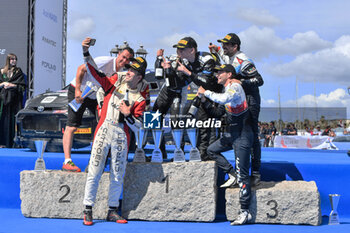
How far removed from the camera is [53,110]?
20.1 ft

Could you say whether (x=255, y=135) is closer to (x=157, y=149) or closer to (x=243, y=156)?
(x=243, y=156)

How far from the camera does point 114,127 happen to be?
4.11m

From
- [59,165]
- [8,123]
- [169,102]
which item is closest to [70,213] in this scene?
[59,165]

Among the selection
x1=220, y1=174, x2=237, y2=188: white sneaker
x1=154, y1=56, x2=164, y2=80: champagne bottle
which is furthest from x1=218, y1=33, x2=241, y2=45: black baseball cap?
x1=220, y1=174, x2=237, y2=188: white sneaker

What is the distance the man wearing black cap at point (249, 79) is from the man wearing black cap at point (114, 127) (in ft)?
3.21

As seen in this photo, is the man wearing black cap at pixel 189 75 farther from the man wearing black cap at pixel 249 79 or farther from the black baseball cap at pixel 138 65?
the black baseball cap at pixel 138 65

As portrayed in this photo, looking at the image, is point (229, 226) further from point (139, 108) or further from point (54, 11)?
point (54, 11)

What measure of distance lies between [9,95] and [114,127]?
391 centimetres

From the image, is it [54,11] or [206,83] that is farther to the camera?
[54,11]

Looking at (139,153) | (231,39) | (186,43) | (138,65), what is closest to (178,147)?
(139,153)

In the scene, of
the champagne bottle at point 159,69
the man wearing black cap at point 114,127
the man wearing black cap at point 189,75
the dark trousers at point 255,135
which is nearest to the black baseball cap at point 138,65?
the man wearing black cap at point 114,127

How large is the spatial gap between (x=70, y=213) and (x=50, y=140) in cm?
211

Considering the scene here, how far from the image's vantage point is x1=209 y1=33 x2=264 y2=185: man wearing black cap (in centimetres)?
420

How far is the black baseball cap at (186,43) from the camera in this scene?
4.41 metres
